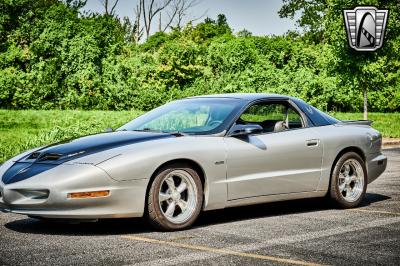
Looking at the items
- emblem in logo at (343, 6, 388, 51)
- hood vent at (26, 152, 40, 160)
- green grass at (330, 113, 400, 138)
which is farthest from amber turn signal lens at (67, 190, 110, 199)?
green grass at (330, 113, 400, 138)

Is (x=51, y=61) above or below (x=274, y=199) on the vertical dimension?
above

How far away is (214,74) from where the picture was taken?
113 feet

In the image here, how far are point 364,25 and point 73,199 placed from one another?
20.9 meters

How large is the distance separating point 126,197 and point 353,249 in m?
2.16

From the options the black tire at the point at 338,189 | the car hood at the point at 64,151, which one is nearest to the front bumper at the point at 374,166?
the black tire at the point at 338,189

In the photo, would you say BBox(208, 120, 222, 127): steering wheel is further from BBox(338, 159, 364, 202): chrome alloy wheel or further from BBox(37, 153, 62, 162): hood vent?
BBox(338, 159, 364, 202): chrome alloy wheel

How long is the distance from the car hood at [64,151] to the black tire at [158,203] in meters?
0.41

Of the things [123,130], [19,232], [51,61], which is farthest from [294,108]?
[51,61]

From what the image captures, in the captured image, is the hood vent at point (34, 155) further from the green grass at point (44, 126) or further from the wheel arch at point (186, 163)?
the green grass at point (44, 126)

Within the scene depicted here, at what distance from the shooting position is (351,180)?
8891 millimetres

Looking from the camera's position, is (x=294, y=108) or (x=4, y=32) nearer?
(x=294, y=108)

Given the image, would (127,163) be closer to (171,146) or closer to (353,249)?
(171,146)

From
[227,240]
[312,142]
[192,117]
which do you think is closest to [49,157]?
[192,117]

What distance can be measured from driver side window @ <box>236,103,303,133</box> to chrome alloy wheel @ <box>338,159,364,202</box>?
0.86m
